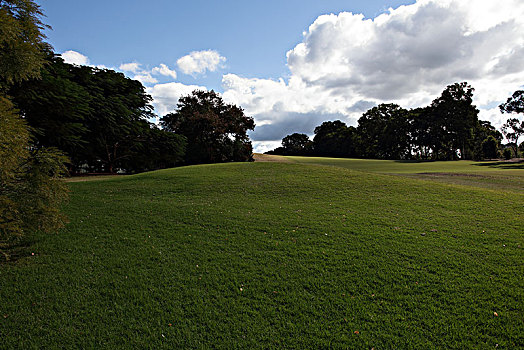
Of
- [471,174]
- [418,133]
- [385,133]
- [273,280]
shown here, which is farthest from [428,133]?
[273,280]

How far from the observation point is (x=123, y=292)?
4.79 metres

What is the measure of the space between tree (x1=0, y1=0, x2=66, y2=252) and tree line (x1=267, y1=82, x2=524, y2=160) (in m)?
61.8

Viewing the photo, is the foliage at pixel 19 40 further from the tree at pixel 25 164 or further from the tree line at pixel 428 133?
the tree line at pixel 428 133

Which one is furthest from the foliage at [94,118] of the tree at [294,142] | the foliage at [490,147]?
the tree at [294,142]

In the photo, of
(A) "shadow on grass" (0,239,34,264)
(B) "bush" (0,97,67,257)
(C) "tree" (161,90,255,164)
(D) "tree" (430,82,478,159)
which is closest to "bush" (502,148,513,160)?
(D) "tree" (430,82,478,159)

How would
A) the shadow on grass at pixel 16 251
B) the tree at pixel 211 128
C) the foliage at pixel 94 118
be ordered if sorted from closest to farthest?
1. the shadow on grass at pixel 16 251
2. the foliage at pixel 94 118
3. the tree at pixel 211 128

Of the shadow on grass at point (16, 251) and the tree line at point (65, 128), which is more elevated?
the tree line at point (65, 128)

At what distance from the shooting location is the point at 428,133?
5897cm

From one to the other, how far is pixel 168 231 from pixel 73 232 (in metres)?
2.57

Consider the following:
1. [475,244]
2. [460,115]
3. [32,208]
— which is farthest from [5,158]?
[460,115]

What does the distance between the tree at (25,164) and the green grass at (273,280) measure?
95 centimetres

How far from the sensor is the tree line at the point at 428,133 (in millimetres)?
53219

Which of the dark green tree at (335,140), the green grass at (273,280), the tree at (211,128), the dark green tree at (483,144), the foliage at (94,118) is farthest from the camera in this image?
the dark green tree at (335,140)

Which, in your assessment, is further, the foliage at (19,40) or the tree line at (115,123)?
the tree line at (115,123)
